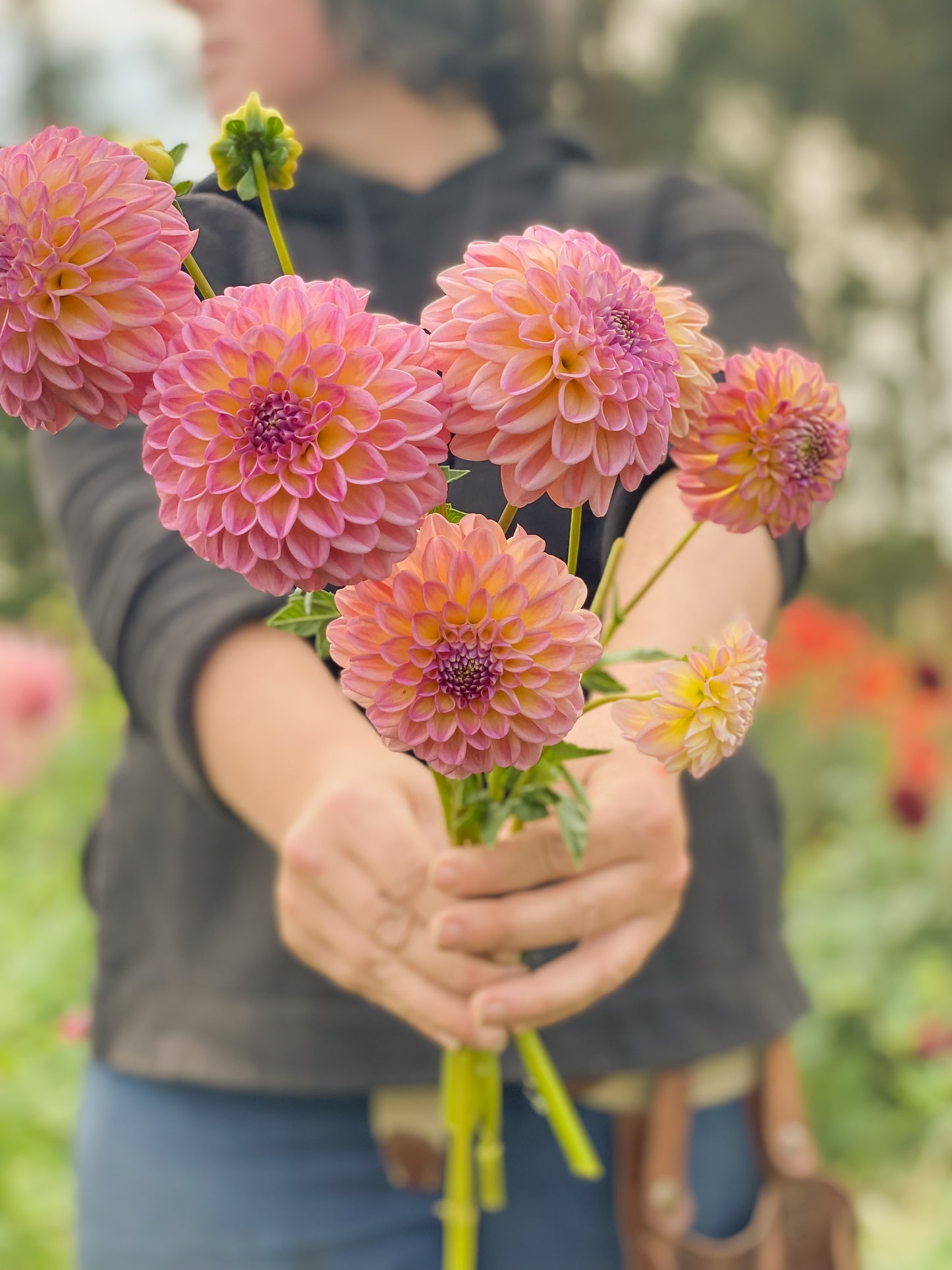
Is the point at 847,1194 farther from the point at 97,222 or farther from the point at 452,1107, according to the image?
the point at 97,222

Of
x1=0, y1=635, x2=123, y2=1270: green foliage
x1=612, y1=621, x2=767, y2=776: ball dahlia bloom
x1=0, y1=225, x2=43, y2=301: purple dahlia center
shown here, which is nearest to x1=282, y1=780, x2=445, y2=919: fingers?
x1=612, y1=621, x2=767, y2=776: ball dahlia bloom

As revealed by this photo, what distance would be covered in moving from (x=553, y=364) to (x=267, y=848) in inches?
23.1

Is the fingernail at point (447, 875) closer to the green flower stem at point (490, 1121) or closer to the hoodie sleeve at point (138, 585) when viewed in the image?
the green flower stem at point (490, 1121)

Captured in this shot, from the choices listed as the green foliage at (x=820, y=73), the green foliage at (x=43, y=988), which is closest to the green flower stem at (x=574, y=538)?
the green foliage at (x=43, y=988)

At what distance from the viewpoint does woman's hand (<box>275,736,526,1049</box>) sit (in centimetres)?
58

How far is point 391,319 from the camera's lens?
326mm

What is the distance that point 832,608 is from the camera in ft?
15.8

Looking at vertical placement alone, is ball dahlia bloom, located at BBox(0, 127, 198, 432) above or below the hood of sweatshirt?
below

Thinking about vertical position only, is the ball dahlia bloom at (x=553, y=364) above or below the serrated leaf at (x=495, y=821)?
above

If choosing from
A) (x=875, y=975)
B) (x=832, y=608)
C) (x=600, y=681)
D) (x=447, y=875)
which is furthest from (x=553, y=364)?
(x=832, y=608)

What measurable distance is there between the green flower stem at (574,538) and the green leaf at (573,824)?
4.5 inches

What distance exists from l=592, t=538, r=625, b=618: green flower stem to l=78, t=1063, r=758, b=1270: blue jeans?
47cm

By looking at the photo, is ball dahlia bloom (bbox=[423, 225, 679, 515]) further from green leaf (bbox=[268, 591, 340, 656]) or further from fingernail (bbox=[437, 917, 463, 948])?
fingernail (bbox=[437, 917, 463, 948])

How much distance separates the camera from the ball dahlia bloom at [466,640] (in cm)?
34
